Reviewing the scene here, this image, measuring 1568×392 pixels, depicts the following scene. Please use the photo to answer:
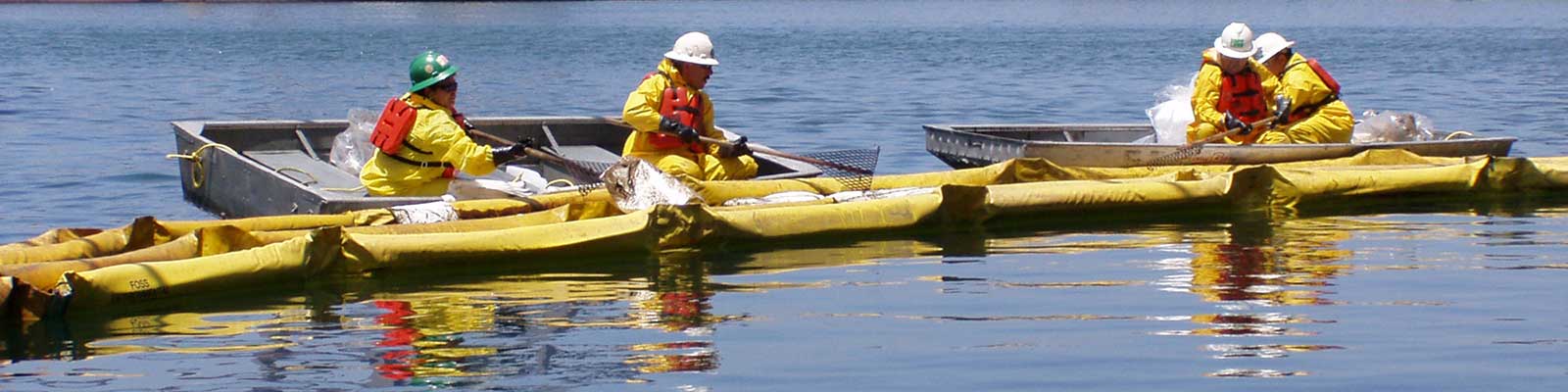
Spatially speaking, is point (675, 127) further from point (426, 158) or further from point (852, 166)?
point (426, 158)

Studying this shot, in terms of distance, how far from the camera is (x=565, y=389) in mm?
7914

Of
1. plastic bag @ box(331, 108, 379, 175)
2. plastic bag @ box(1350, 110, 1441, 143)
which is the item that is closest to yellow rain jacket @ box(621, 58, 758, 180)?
plastic bag @ box(331, 108, 379, 175)

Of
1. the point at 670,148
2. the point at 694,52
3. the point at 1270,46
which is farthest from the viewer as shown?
the point at 1270,46

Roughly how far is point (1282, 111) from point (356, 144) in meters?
6.66

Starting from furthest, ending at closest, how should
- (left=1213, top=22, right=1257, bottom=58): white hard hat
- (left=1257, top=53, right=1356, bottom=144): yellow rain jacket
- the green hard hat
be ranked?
(left=1257, top=53, right=1356, bottom=144): yellow rain jacket → (left=1213, top=22, right=1257, bottom=58): white hard hat → the green hard hat

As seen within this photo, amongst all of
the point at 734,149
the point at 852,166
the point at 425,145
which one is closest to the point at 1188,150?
the point at 852,166

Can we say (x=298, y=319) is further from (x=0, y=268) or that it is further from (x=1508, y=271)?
(x=1508, y=271)

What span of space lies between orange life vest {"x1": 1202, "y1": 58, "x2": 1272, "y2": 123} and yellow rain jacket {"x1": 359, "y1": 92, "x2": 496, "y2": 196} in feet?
19.2

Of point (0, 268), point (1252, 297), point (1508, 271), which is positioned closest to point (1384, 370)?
point (1252, 297)

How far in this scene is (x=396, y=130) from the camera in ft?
38.5

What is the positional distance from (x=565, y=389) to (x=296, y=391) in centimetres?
101

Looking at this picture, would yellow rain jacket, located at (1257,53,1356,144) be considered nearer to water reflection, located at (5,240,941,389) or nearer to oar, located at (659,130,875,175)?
oar, located at (659,130,875,175)

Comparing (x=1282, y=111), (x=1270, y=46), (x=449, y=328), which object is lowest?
(x=449, y=328)

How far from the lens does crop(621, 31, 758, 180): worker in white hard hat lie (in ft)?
41.8
